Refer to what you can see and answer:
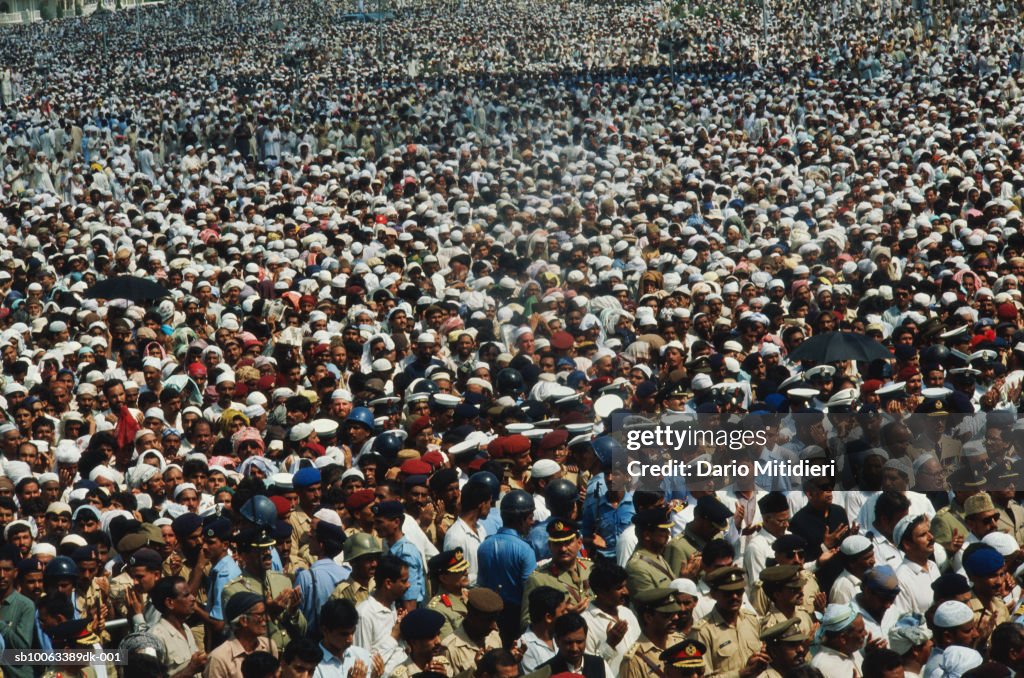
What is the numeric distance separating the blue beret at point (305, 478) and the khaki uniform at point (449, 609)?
4.72 ft

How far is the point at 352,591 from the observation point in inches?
233

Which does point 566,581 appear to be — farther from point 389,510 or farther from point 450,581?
point 389,510

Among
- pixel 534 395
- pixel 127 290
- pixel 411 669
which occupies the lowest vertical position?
pixel 127 290

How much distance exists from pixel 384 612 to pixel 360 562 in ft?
1.18

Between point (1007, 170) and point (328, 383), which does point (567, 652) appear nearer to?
point (328, 383)

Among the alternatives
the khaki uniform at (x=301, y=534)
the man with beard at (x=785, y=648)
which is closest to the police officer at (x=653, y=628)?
the man with beard at (x=785, y=648)

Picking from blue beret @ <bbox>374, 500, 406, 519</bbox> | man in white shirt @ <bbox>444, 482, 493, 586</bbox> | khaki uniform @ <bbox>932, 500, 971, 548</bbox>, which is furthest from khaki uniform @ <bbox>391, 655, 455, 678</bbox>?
khaki uniform @ <bbox>932, 500, 971, 548</bbox>

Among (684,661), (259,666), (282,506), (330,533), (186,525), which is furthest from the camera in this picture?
(282,506)

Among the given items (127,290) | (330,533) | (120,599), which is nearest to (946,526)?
(330,533)

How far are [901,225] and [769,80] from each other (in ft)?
42.1

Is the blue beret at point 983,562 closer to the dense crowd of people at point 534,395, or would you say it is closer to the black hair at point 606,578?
the dense crowd of people at point 534,395

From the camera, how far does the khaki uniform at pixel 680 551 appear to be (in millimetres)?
6133

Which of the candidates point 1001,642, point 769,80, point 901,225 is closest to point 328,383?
point 1001,642

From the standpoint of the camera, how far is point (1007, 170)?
1623 centimetres
